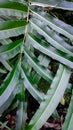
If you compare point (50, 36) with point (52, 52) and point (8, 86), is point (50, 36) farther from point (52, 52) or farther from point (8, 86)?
point (8, 86)

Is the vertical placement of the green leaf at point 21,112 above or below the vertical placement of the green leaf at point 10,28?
below

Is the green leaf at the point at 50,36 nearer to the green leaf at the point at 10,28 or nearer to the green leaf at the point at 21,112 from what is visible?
the green leaf at the point at 10,28

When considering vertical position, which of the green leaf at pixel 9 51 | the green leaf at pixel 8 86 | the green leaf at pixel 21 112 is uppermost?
the green leaf at pixel 9 51

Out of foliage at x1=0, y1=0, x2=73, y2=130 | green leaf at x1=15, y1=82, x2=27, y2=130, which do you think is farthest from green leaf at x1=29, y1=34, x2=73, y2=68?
green leaf at x1=15, y1=82, x2=27, y2=130

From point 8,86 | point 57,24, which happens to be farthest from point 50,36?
point 8,86

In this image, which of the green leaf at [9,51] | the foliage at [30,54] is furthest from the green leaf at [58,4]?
the green leaf at [9,51]

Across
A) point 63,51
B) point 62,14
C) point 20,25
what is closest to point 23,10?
point 20,25
